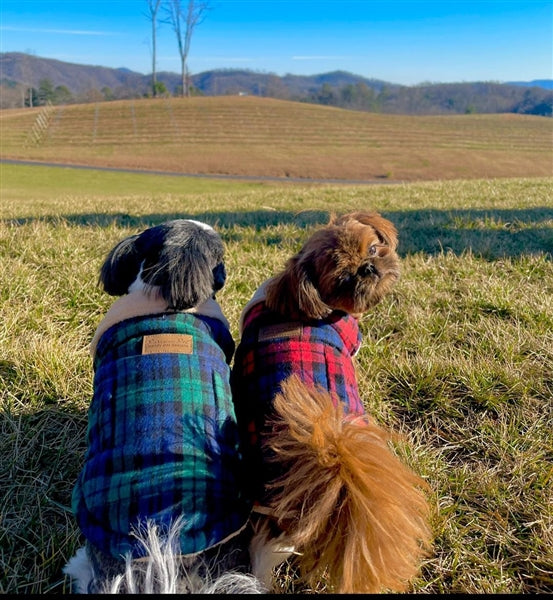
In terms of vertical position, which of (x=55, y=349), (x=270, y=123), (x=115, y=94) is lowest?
(x=55, y=349)

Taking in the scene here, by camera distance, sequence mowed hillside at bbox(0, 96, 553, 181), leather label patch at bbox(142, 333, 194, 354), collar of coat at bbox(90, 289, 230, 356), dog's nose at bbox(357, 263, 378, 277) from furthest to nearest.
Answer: mowed hillside at bbox(0, 96, 553, 181)
dog's nose at bbox(357, 263, 378, 277)
collar of coat at bbox(90, 289, 230, 356)
leather label patch at bbox(142, 333, 194, 354)

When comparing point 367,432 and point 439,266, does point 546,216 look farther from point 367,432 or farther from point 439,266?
point 367,432

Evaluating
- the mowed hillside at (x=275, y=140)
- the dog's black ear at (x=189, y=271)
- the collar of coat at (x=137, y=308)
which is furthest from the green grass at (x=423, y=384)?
the mowed hillside at (x=275, y=140)

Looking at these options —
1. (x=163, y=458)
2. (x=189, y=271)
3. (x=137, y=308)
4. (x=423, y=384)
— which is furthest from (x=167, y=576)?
(x=423, y=384)

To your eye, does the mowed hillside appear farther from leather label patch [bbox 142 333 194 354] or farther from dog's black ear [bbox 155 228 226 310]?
leather label patch [bbox 142 333 194 354]

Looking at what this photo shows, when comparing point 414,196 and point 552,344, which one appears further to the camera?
point 414,196

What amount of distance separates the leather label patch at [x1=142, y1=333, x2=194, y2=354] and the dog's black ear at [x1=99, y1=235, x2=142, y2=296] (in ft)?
1.47

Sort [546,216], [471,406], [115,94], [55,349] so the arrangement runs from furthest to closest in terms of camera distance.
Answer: [115,94]
[546,216]
[55,349]
[471,406]

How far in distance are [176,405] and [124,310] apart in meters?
0.54

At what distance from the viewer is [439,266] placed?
4.39 m

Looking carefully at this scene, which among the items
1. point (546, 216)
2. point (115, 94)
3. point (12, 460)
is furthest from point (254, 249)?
point (115, 94)

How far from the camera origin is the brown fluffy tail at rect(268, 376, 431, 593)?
1378 millimetres

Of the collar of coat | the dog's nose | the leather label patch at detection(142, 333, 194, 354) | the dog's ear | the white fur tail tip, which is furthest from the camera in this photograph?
the dog's ear

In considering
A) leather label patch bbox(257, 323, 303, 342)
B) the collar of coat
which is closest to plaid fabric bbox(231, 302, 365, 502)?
leather label patch bbox(257, 323, 303, 342)
